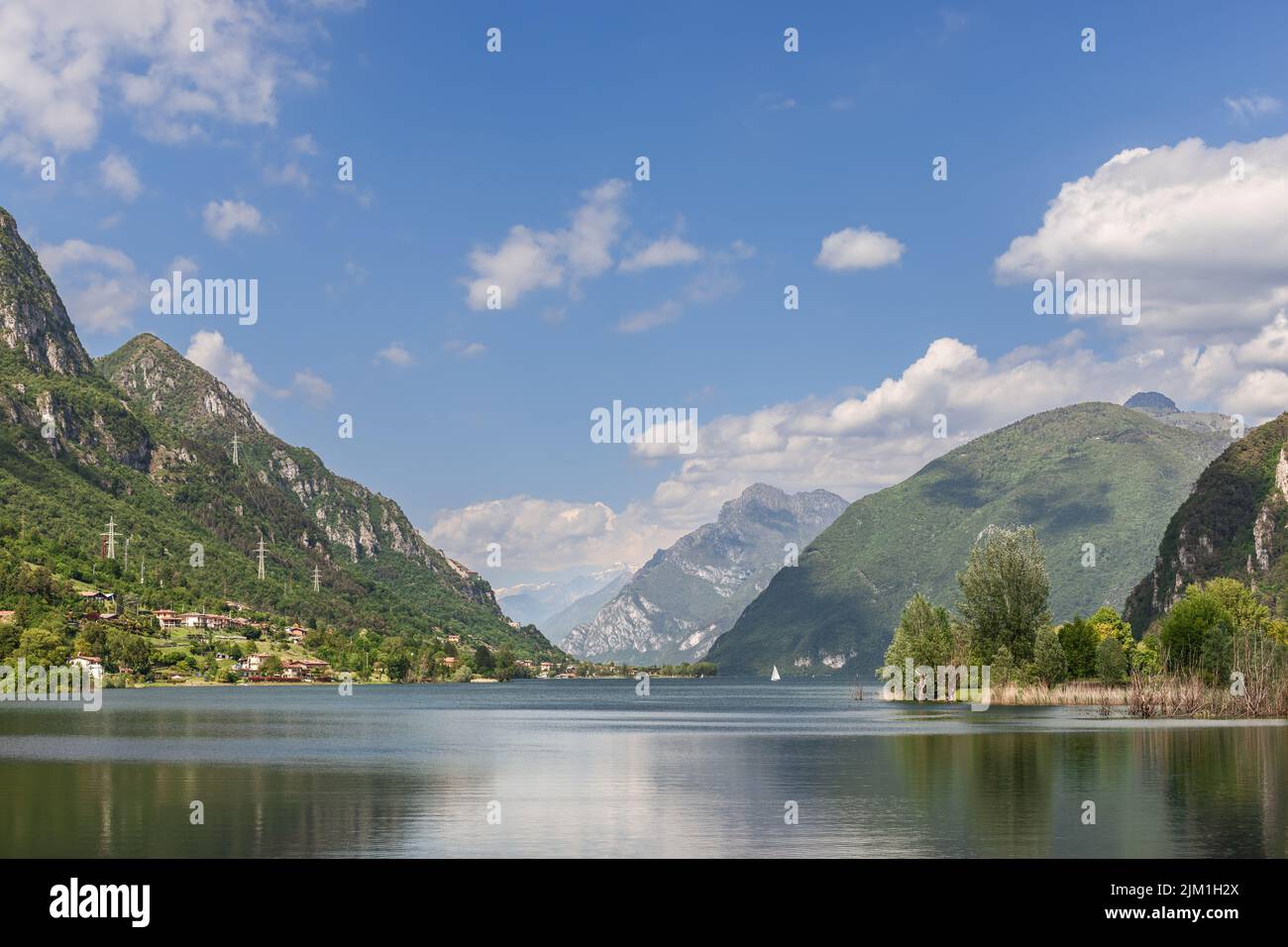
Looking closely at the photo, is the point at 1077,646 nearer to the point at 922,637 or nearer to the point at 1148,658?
the point at 1148,658

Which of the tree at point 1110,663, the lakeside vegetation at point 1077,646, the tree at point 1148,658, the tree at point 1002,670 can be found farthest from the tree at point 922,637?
the tree at point 1110,663

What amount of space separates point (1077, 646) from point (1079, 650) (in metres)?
0.63

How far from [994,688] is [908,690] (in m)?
33.5

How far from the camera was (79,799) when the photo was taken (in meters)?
48.4

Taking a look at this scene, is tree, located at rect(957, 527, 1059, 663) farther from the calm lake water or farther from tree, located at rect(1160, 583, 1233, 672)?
the calm lake water

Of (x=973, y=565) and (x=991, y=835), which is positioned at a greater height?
(x=973, y=565)

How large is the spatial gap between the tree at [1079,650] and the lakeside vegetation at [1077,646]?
0.11 metres

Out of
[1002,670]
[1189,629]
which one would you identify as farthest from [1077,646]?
[1189,629]

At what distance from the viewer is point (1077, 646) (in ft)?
465

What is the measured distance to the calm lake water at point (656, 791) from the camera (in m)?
38.4
